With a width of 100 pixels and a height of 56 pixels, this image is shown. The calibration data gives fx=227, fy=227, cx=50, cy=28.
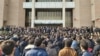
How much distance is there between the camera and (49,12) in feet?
172

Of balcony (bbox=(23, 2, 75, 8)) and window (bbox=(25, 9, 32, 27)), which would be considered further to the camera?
window (bbox=(25, 9, 32, 27))

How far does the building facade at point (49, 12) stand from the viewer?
1892 inches

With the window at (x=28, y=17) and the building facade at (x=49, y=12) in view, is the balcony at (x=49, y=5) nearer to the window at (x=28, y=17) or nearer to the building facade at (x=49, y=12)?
the building facade at (x=49, y=12)

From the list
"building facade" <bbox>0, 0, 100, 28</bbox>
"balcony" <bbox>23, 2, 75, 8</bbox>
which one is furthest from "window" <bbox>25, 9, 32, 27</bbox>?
"balcony" <bbox>23, 2, 75, 8</bbox>

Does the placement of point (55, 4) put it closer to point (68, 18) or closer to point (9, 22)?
point (68, 18)

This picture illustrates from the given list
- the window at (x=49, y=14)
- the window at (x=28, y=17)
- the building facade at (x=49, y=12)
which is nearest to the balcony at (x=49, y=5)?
the building facade at (x=49, y=12)

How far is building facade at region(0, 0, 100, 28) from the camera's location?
158ft

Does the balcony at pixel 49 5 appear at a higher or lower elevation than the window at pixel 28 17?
higher

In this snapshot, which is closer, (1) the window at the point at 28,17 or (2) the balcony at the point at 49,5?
(2) the balcony at the point at 49,5

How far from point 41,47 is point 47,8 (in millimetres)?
46289

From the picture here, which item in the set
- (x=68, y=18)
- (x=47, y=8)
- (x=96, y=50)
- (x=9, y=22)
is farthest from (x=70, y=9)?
(x=96, y=50)

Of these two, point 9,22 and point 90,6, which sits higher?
point 90,6

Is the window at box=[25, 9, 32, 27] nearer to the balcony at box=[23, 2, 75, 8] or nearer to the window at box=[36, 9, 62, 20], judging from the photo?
the window at box=[36, 9, 62, 20]

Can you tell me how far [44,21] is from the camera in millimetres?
50312
